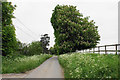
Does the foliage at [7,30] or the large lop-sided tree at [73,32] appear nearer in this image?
the foliage at [7,30]

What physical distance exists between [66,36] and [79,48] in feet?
16.6

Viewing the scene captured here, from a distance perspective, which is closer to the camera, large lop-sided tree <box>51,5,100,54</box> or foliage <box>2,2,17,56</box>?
foliage <box>2,2,17,56</box>

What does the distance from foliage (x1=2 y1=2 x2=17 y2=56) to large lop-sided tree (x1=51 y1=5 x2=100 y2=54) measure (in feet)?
49.8

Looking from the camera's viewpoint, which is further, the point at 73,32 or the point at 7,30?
the point at 73,32

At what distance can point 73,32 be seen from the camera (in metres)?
31.6

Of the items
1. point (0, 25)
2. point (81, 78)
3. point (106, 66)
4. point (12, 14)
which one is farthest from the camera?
point (12, 14)

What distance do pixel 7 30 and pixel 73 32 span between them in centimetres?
1722

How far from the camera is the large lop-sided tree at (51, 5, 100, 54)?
3183 centimetres

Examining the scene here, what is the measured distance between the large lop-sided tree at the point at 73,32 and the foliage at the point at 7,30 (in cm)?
1519

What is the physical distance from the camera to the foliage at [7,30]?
17.8 m

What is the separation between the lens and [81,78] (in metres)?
8.66

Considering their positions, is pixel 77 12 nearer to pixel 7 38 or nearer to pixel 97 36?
pixel 97 36

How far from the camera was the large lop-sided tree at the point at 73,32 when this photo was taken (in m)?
31.8

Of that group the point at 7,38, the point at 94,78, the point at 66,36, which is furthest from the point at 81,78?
the point at 66,36
